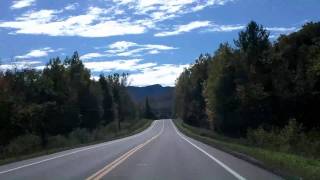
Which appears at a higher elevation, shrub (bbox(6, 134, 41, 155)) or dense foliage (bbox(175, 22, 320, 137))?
dense foliage (bbox(175, 22, 320, 137))

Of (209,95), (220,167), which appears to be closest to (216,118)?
(209,95)

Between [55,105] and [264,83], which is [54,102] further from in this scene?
[264,83]

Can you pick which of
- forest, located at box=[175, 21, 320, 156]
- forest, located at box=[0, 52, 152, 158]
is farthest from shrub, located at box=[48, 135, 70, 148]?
forest, located at box=[175, 21, 320, 156]

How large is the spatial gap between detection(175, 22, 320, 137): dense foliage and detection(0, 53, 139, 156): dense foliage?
20.6 m

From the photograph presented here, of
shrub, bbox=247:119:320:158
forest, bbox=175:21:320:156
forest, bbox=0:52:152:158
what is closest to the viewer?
shrub, bbox=247:119:320:158

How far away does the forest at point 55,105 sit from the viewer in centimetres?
5798

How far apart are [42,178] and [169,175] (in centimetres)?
393

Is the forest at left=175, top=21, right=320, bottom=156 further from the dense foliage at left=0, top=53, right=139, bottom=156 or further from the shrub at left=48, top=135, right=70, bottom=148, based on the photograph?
the dense foliage at left=0, top=53, right=139, bottom=156

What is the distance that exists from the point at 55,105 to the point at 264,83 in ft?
87.1

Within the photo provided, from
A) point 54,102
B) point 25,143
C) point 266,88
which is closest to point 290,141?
point 25,143

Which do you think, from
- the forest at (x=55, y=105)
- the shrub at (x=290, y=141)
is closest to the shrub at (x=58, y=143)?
the forest at (x=55, y=105)

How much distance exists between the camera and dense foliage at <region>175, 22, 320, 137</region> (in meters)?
63.2

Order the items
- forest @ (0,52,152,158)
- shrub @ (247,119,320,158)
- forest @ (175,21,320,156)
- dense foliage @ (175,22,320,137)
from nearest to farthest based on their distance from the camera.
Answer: shrub @ (247,119,320,158) → forest @ (175,21,320,156) → forest @ (0,52,152,158) → dense foliage @ (175,22,320,137)

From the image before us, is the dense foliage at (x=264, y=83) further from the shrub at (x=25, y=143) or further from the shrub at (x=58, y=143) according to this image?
the shrub at (x=25, y=143)
